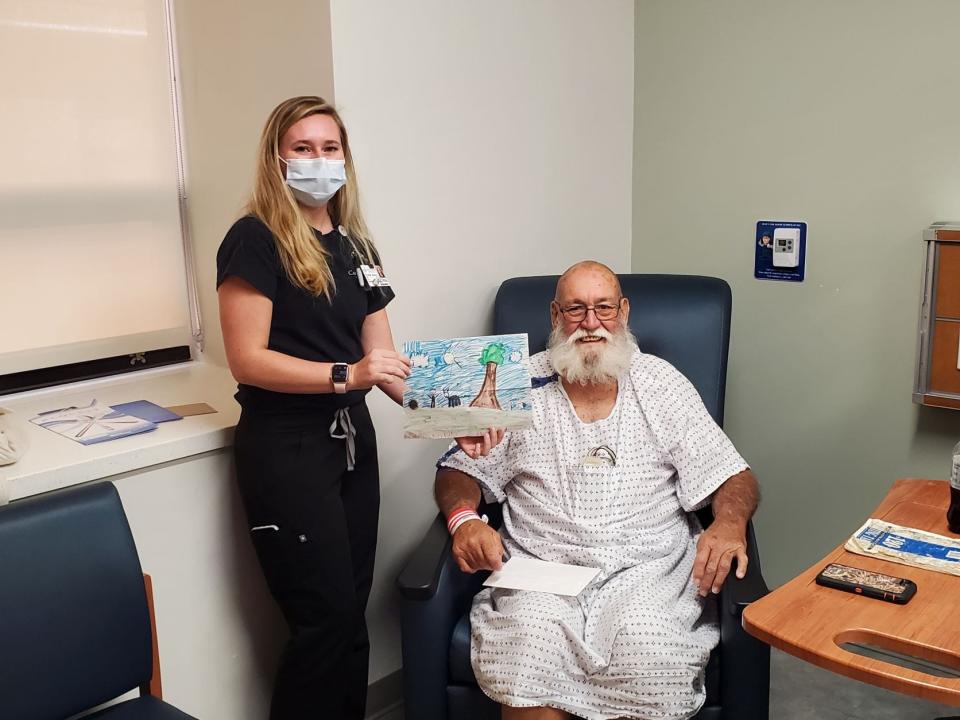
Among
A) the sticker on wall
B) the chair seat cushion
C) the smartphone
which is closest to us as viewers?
the smartphone

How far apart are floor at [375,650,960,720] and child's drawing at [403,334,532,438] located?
1.06 meters

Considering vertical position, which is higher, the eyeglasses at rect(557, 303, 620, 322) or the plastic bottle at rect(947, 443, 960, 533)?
the eyeglasses at rect(557, 303, 620, 322)

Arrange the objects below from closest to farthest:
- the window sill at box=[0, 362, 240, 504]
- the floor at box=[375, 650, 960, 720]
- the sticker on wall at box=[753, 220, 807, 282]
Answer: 1. the window sill at box=[0, 362, 240, 504]
2. the floor at box=[375, 650, 960, 720]
3. the sticker on wall at box=[753, 220, 807, 282]

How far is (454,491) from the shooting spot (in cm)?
234

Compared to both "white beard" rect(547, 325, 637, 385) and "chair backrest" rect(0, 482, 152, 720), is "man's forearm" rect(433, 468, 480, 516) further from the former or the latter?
"chair backrest" rect(0, 482, 152, 720)

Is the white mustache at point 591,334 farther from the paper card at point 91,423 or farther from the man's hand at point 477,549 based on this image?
the paper card at point 91,423

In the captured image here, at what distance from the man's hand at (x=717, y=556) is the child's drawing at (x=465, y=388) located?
0.49 m

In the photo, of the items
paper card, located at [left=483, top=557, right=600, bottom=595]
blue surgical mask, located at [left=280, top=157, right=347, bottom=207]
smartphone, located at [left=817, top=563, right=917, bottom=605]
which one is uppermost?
blue surgical mask, located at [left=280, top=157, right=347, bottom=207]

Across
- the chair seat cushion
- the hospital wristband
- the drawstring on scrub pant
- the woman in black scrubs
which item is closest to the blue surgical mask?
the woman in black scrubs

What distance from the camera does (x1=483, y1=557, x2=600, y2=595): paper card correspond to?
6.76ft

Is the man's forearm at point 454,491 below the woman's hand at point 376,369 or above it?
below

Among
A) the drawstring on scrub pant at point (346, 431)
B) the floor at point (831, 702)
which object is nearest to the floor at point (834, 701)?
the floor at point (831, 702)

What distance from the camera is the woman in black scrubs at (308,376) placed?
1906 millimetres

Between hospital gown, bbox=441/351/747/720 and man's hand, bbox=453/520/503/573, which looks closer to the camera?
hospital gown, bbox=441/351/747/720
